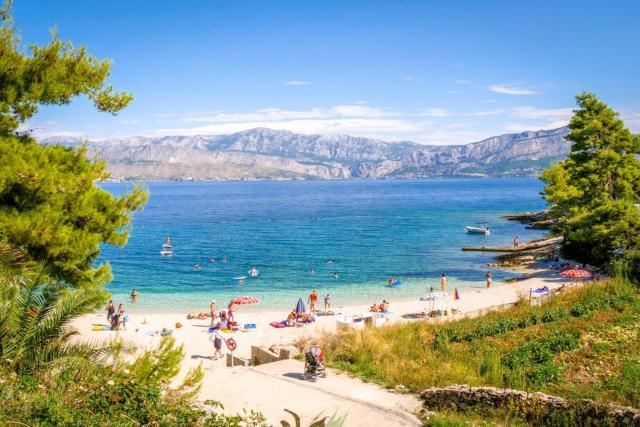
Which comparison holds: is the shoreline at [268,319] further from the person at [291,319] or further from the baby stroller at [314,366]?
the baby stroller at [314,366]

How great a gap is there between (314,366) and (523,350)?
610 cm

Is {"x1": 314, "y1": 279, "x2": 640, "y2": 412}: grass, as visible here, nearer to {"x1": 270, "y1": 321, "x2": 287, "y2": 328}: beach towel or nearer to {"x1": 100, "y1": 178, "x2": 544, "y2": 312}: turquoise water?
{"x1": 270, "y1": 321, "x2": 287, "y2": 328}: beach towel

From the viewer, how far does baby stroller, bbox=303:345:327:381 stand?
13742 mm

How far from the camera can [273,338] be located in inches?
1026

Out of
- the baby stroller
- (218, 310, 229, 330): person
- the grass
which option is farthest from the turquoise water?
the baby stroller

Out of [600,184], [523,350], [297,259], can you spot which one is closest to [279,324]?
[523,350]

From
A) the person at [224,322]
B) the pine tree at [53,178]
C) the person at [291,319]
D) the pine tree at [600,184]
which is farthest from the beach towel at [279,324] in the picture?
the pine tree at [600,184]

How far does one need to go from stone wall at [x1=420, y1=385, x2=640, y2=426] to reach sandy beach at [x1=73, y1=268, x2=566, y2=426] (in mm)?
770

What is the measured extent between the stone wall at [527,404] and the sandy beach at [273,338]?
0.77 meters

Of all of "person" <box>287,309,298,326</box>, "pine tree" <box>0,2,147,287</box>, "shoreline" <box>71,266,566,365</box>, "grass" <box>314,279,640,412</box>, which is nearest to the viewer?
"pine tree" <box>0,2,147,287</box>

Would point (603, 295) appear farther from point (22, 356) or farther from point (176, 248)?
point (176, 248)

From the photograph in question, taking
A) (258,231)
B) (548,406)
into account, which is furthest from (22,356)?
(258,231)

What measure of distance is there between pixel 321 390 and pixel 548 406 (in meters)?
5.45

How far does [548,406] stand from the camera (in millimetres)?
10156
